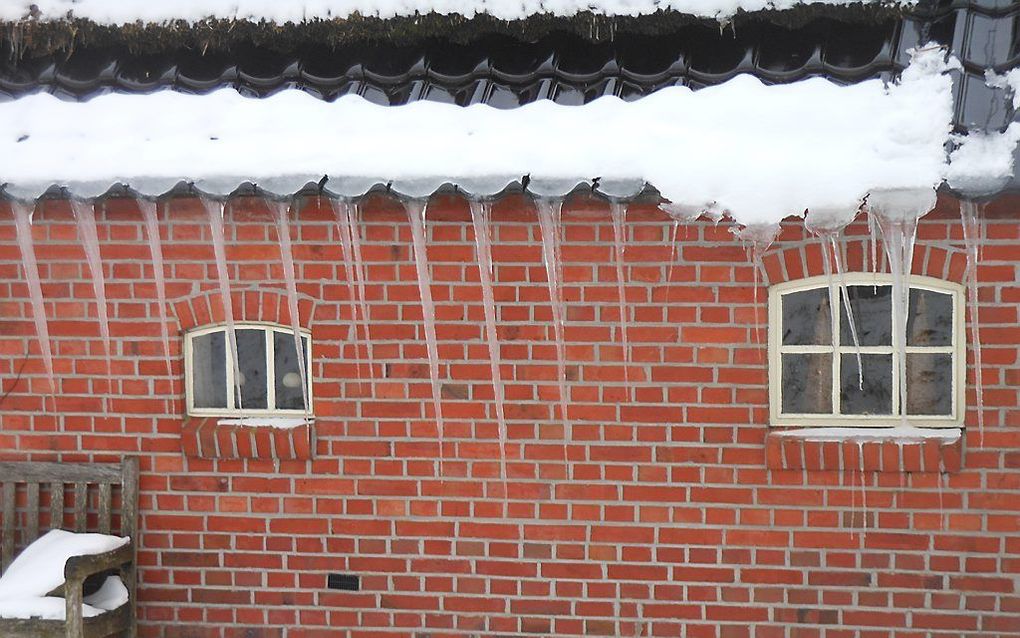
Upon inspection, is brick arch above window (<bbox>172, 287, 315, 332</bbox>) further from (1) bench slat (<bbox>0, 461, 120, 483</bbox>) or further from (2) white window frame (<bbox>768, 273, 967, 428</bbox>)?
(2) white window frame (<bbox>768, 273, 967, 428</bbox>)

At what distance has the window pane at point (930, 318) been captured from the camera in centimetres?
419

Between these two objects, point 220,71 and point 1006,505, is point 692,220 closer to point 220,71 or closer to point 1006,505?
point 1006,505

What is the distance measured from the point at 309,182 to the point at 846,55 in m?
2.52

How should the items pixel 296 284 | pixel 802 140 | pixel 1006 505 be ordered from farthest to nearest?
pixel 296 284 < pixel 1006 505 < pixel 802 140

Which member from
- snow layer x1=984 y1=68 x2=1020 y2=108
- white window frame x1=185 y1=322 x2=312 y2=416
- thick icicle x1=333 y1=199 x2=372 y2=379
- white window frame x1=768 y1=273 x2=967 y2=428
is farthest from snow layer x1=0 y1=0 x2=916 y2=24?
white window frame x1=185 y1=322 x2=312 y2=416

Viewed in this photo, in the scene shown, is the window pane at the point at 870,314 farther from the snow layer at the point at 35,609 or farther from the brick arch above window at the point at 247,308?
the snow layer at the point at 35,609

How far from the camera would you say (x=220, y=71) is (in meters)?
4.50

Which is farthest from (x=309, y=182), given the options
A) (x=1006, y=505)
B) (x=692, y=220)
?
(x=1006, y=505)

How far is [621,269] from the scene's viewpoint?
427 centimetres

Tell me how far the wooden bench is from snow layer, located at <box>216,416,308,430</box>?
535mm

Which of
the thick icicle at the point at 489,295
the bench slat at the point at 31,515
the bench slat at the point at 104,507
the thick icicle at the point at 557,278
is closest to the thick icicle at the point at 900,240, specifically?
the thick icicle at the point at 557,278

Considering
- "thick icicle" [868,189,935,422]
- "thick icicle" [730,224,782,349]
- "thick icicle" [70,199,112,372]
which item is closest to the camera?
"thick icicle" [868,189,935,422]

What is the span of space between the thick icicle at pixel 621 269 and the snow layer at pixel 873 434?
2.54 ft

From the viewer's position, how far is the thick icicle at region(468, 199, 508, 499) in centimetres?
429
